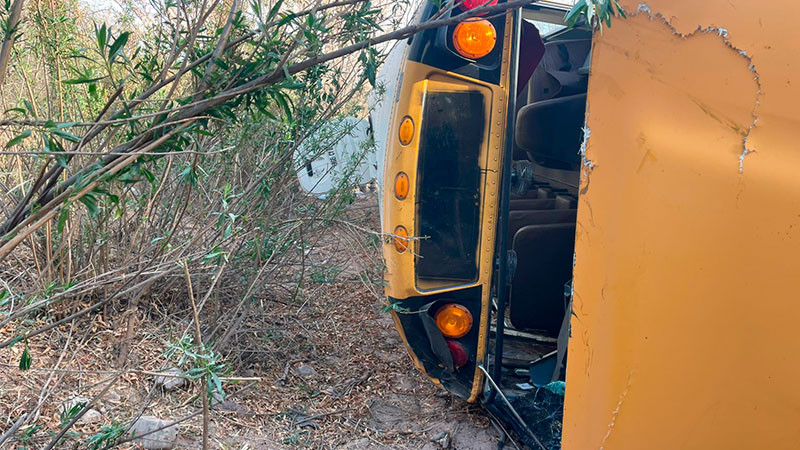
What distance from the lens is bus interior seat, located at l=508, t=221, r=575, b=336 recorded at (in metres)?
3.47

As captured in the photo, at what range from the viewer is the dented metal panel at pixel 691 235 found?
5.07 feet

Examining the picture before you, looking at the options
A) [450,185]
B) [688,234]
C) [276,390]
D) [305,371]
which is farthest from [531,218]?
[688,234]

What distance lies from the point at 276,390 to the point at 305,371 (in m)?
0.33

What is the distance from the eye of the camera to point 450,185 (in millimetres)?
2906

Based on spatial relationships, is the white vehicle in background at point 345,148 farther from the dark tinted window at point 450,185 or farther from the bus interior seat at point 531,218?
the bus interior seat at point 531,218

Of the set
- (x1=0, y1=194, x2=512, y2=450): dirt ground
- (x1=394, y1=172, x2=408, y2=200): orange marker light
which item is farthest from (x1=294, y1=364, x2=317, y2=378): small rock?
(x1=394, y1=172, x2=408, y2=200): orange marker light

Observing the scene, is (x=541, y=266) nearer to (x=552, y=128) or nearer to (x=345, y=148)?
(x=552, y=128)

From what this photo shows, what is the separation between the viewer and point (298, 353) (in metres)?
4.29

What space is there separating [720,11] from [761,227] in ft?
2.01

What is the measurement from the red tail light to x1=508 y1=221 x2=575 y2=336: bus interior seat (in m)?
0.64

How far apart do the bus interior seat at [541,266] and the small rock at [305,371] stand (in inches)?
56.6

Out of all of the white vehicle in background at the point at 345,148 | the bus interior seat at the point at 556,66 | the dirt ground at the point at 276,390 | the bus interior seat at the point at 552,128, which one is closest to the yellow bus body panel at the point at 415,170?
the white vehicle in background at the point at 345,148

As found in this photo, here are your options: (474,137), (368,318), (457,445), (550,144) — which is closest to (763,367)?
(474,137)

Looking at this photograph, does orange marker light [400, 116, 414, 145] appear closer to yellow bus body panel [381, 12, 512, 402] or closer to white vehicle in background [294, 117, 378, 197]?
yellow bus body panel [381, 12, 512, 402]
